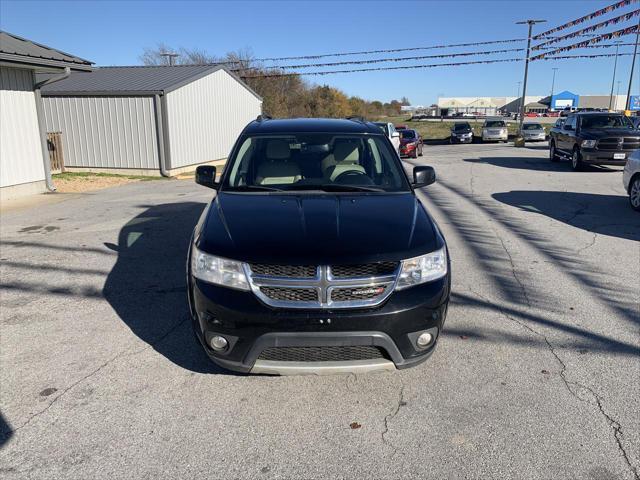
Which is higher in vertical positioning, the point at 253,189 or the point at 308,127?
the point at 308,127

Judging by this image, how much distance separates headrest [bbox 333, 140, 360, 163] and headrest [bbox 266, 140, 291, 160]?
446 mm

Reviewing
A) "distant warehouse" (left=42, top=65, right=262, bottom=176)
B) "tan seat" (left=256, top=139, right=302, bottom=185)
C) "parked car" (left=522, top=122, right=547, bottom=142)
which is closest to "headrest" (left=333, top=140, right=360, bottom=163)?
"tan seat" (left=256, top=139, right=302, bottom=185)

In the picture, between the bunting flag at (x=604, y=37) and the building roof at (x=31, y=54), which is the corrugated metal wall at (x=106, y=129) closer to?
the building roof at (x=31, y=54)

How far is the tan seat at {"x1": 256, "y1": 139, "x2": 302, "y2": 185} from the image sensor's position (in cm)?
448

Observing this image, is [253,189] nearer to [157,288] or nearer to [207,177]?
[207,177]

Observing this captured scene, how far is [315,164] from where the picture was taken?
4648 millimetres

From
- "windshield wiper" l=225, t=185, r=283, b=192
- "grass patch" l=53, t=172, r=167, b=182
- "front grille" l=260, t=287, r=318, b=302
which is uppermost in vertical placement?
"windshield wiper" l=225, t=185, r=283, b=192

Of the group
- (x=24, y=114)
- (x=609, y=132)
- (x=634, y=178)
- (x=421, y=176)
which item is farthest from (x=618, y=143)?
(x=24, y=114)

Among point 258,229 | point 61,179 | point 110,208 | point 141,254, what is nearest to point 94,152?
point 61,179

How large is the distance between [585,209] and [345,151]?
23.6 ft

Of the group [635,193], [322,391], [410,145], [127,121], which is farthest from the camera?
[410,145]

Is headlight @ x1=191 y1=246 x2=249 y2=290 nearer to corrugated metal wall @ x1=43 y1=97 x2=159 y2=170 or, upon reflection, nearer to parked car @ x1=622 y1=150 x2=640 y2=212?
parked car @ x1=622 y1=150 x2=640 y2=212

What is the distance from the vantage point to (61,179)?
51.1ft

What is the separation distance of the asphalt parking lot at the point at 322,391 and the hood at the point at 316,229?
0.97 m
